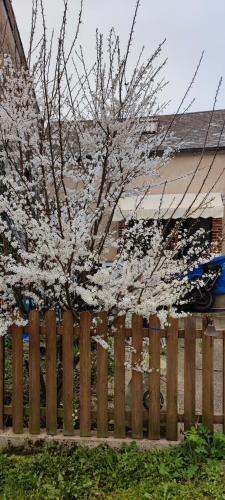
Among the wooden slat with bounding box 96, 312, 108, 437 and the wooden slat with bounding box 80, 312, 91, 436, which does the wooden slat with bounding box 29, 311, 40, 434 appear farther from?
the wooden slat with bounding box 96, 312, 108, 437

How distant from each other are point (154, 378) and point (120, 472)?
87 centimetres

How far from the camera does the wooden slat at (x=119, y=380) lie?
3814mm

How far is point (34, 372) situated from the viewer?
155 inches

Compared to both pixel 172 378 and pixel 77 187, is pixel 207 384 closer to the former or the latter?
pixel 172 378

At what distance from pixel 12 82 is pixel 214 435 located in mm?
4188

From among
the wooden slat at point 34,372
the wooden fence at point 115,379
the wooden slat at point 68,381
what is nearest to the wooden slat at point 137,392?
the wooden fence at point 115,379

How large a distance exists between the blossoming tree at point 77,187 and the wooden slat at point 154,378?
0.56 ft

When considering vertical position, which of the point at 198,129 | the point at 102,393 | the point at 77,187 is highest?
the point at 198,129

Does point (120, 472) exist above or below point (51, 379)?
below

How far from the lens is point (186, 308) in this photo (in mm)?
10875

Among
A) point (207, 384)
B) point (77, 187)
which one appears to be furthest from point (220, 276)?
point (207, 384)

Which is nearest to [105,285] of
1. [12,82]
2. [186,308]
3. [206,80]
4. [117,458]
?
[117,458]

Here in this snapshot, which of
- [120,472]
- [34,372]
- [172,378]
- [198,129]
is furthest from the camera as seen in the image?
[198,129]

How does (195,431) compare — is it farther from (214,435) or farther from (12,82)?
(12,82)
